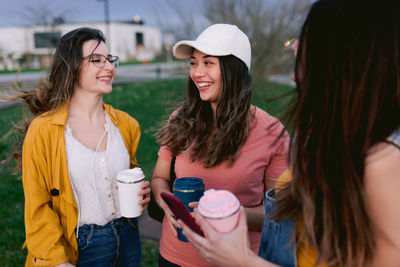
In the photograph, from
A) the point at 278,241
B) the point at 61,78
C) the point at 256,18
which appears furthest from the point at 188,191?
the point at 256,18

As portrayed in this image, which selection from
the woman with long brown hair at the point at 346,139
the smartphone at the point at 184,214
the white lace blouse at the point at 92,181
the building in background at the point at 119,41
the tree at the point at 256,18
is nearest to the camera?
the woman with long brown hair at the point at 346,139

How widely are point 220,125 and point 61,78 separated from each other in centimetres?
118

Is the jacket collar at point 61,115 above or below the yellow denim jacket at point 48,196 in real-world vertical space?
above

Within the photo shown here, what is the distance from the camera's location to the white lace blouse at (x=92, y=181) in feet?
6.56

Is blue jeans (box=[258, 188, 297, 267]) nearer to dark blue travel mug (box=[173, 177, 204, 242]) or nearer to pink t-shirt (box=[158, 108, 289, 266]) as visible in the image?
dark blue travel mug (box=[173, 177, 204, 242])

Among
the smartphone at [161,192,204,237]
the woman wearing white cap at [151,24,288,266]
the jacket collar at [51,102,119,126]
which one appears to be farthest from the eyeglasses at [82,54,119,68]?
the smartphone at [161,192,204,237]

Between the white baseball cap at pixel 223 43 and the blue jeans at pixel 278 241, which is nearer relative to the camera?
the blue jeans at pixel 278 241

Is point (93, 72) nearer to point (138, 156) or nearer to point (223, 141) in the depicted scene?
point (223, 141)

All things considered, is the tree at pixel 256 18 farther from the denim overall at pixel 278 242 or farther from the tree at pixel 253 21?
the denim overall at pixel 278 242

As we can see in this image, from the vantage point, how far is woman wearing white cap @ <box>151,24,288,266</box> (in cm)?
186

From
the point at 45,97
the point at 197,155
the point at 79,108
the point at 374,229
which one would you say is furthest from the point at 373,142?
the point at 45,97

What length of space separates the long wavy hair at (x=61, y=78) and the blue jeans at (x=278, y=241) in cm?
162

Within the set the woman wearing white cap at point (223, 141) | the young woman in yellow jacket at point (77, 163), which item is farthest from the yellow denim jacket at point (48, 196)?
the woman wearing white cap at point (223, 141)

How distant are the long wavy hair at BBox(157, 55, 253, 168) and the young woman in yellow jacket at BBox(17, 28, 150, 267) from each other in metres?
0.41
